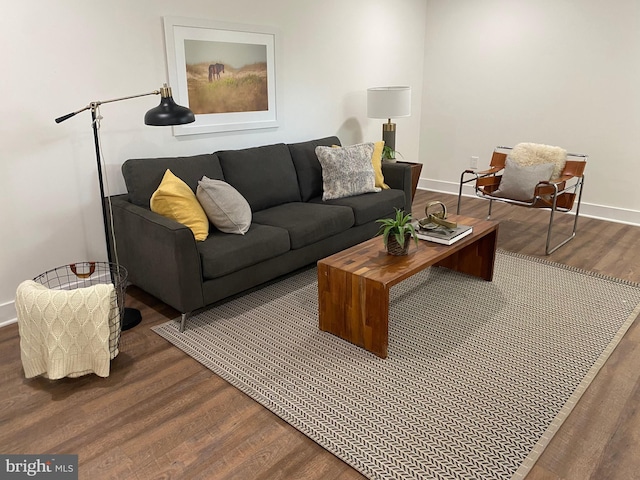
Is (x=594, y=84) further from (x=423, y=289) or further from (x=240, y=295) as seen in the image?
(x=240, y=295)

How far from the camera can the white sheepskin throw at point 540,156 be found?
4.25 meters

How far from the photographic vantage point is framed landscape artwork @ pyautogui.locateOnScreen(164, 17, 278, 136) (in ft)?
11.2

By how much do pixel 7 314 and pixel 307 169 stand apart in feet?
7.63

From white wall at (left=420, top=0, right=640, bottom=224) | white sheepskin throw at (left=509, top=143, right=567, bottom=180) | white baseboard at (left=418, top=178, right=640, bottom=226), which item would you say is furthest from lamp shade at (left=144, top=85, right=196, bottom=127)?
white baseboard at (left=418, top=178, right=640, bottom=226)

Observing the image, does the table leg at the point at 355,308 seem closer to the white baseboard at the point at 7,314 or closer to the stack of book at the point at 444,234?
the stack of book at the point at 444,234

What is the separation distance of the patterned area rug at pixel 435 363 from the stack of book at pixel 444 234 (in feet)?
1.46

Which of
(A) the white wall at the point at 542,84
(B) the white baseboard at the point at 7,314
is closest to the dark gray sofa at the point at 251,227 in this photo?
(B) the white baseboard at the point at 7,314

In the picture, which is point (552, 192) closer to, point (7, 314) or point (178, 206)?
point (178, 206)

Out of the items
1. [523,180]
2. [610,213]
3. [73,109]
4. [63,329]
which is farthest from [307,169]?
[610,213]

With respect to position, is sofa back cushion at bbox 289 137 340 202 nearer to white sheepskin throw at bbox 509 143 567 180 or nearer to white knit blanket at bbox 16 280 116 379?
white sheepskin throw at bbox 509 143 567 180

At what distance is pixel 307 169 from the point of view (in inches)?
157

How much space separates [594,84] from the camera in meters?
4.62

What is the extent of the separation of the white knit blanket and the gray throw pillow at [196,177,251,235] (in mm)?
872

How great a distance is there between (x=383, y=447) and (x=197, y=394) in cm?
89
